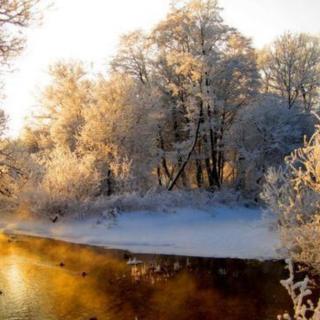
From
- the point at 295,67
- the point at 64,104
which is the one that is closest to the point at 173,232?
the point at 64,104

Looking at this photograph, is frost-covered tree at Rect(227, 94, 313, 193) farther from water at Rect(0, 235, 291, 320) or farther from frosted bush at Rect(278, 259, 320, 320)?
frosted bush at Rect(278, 259, 320, 320)

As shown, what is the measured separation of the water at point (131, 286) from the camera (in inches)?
504

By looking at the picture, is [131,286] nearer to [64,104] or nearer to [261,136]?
[261,136]

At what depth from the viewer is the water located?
1279 centimetres

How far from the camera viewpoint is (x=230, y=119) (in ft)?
125

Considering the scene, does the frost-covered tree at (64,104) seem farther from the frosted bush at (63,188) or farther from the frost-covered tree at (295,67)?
the frost-covered tree at (295,67)

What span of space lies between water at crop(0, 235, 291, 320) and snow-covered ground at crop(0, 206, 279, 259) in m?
1.41

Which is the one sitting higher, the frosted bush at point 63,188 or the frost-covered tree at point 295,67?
the frost-covered tree at point 295,67

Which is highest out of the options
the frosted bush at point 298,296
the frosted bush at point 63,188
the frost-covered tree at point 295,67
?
the frost-covered tree at point 295,67

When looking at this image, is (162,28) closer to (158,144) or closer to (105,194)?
(158,144)

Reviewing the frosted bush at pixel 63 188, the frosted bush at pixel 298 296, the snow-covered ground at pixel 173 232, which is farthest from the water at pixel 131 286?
the frosted bush at pixel 298 296

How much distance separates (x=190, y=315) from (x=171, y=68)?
1072 inches

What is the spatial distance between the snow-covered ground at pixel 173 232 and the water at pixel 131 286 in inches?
55.5

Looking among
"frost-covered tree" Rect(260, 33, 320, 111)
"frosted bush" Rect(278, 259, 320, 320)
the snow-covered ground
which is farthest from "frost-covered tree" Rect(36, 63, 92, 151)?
"frosted bush" Rect(278, 259, 320, 320)
